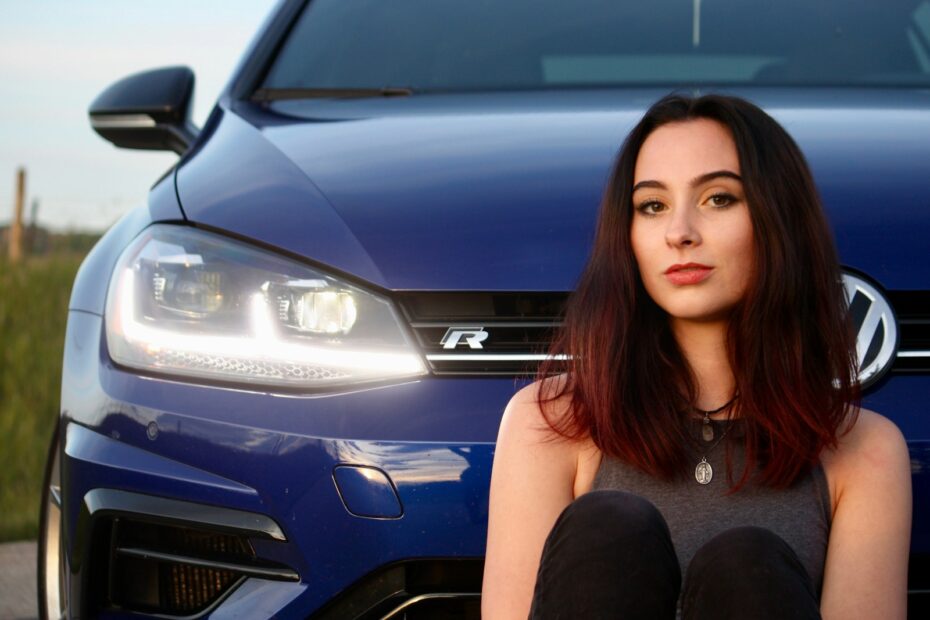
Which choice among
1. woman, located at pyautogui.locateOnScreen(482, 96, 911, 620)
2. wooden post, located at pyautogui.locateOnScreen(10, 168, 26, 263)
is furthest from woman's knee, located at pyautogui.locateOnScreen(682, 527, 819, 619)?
wooden post, located at pyautogui.locateOnScreen(10, 168, 26, 263)

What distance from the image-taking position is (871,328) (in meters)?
2.18

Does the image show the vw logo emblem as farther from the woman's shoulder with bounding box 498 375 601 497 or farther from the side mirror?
the side mirror

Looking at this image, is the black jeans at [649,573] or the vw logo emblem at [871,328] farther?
the vw logo emblem at [871,328]

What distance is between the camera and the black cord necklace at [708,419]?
6.86ft

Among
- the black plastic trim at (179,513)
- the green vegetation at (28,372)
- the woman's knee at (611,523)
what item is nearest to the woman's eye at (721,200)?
the woman's knee at (611,523)

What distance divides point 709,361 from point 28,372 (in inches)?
224

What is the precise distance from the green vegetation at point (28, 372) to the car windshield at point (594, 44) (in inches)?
85.5

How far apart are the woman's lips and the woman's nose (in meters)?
0.03

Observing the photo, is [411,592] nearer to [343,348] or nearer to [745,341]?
[343,348]

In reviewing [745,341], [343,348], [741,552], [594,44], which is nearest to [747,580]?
[741,552]

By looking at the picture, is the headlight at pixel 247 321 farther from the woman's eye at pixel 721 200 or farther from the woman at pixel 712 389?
the woman's eye at pixel 721 200

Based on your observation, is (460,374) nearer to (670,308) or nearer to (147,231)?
(670,308)

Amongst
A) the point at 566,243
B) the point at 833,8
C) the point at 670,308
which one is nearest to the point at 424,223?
the point at 566,243

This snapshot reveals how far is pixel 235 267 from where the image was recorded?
234cm
